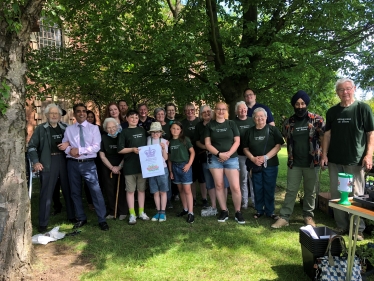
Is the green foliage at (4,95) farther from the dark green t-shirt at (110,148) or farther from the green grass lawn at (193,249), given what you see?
the dark green t-shirt at (110,148)

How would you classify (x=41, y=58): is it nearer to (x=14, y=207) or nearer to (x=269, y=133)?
(x=14, y=207)

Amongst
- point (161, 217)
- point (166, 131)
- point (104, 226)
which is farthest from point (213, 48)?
point (104, 226)

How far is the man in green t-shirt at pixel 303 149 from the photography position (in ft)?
16.3

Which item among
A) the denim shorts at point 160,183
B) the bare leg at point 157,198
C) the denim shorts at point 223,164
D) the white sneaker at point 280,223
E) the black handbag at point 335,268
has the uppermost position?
the denim shorts at point 223,164

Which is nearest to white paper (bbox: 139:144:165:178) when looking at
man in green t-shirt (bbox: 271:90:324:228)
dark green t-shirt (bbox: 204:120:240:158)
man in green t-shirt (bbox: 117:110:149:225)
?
man in green t-shirt (bbox: 117:110:149:225)

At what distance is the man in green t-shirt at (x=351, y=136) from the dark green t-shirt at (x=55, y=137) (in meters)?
4.45

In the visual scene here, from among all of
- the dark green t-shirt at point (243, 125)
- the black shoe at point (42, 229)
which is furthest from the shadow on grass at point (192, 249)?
the dark green t-shirt at point (243, 125)

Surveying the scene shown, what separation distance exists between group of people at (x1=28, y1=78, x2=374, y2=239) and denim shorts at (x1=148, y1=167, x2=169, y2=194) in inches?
0.7

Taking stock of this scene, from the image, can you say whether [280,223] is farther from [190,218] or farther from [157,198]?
[157,198]

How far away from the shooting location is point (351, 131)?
4.45 m

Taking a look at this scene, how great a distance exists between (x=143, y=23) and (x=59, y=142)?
3741 millimetres

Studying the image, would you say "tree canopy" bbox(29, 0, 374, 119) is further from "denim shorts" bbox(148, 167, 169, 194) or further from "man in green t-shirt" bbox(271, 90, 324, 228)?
"denim shorts" bbox(148, 167, 169, 194)

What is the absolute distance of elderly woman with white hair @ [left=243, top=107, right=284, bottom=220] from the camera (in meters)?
5.34

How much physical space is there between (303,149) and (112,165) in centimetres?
338
